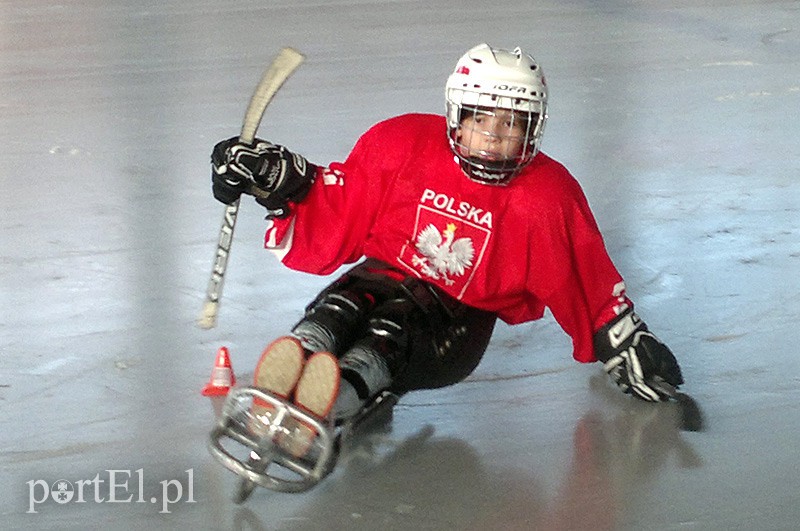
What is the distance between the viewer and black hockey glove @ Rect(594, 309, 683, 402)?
2.79m

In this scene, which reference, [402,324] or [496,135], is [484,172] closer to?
[496,135]

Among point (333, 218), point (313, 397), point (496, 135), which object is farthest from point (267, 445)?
point (496, 135)

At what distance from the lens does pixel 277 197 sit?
274 centimetres

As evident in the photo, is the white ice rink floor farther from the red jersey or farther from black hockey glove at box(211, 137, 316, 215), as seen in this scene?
black hockey glove at box(211, 137, 316, 215)

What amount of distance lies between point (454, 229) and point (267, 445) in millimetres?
733

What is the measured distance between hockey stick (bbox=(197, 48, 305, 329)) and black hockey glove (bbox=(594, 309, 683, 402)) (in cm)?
83

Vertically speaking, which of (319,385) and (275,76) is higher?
(275,76)

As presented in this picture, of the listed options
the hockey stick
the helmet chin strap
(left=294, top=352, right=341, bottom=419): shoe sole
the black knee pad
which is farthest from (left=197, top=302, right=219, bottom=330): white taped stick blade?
the helmet chin strap

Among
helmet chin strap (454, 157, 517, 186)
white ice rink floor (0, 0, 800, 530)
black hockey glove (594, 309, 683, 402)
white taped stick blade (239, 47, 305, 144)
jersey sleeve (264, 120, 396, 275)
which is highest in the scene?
white taped stick blade (239, 47, 305, 144)

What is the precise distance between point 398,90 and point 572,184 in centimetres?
261

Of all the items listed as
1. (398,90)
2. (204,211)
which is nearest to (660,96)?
(398,90)

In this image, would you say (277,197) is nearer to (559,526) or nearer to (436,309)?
(436,309)

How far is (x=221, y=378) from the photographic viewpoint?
2887 millimetres

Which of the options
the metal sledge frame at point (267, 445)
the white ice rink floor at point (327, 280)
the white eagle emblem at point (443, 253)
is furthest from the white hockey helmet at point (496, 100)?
the metal sledge frame at point (267, 445)
